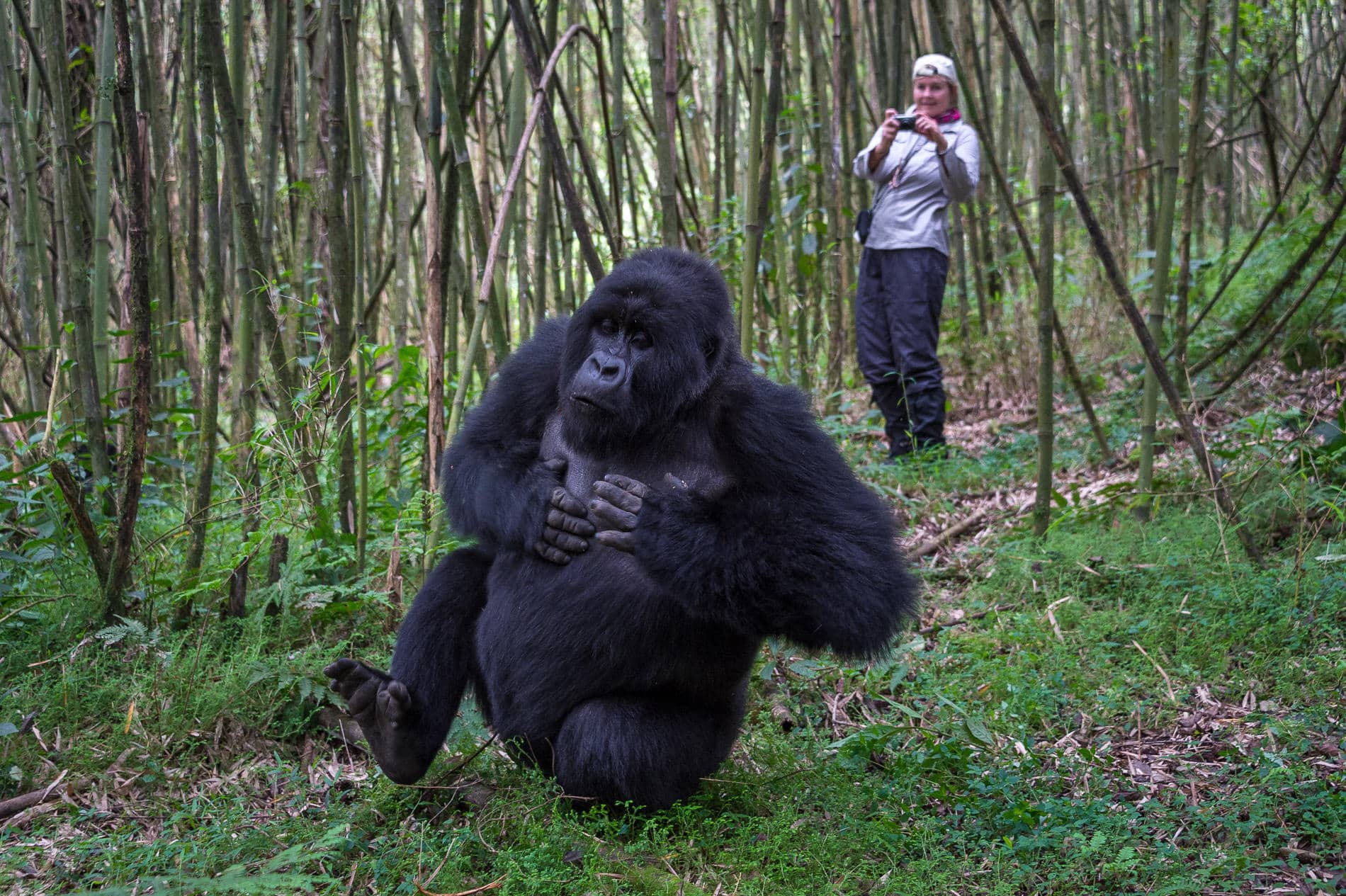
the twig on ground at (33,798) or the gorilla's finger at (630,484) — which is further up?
the gorilla's finger at (630,484)

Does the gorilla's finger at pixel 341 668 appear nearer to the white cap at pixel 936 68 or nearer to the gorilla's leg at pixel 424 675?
the gorilla's leg at pixel 424 675

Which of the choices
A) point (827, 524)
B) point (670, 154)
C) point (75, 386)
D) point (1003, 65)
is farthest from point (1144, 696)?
point (1003, 65)

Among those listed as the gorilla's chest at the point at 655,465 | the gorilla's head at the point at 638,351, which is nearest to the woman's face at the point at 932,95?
the gorilla's head at the point at 638,351

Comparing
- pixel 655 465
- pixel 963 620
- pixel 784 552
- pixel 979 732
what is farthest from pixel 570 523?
pixel 963 620

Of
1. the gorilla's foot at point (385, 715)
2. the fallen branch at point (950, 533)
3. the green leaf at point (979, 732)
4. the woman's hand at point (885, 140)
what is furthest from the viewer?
the woman's hand at point (885, 140)

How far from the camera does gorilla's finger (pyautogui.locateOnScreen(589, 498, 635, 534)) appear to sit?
8.62ft

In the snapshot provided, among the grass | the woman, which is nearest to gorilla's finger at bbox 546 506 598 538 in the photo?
the grass

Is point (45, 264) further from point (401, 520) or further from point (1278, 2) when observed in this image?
point (1278, 2)

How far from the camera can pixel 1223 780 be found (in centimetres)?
280

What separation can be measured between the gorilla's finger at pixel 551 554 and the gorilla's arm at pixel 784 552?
0.39ft

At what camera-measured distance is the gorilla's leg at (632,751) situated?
8.30 feet

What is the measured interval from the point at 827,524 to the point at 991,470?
11.6 ft

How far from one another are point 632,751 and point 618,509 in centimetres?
60

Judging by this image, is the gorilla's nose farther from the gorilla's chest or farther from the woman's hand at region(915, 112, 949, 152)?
the woman's hand at region(915, 112, 949, 152)
